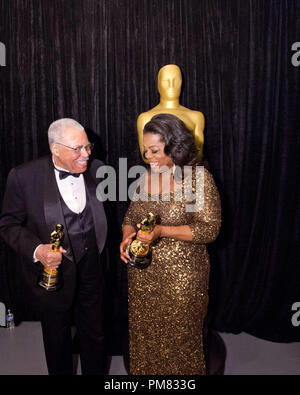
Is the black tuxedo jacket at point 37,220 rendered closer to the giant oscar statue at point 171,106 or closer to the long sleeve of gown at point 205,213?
the long sleeve of gown at point 205,213

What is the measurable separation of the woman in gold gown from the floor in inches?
29.3

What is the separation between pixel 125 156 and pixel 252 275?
1.62 metres

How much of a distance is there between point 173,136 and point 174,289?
0.86 metres

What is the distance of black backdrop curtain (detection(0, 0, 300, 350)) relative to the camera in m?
3.15

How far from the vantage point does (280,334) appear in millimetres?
3242

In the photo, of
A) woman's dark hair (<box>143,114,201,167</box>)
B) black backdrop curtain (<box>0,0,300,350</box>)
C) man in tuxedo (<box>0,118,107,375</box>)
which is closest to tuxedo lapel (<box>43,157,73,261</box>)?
man in tuxedo (<box>0,118,107,375</box>)

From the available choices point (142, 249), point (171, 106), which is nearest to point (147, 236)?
point (142, 249)

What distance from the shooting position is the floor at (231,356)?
9.12 ft

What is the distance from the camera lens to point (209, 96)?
3.25 meters

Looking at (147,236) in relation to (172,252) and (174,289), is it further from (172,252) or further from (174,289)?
(174,289)

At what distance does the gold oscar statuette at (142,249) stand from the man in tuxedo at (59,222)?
31cm
